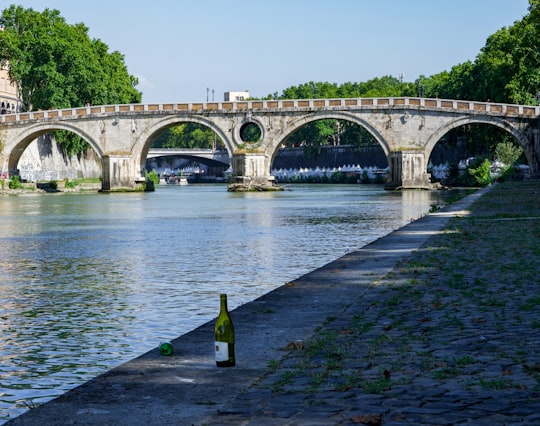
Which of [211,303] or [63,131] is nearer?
[211,303]

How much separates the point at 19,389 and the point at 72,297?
5189mm

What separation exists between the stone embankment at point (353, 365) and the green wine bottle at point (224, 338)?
0.28ft

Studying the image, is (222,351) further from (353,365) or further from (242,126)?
(242,126)

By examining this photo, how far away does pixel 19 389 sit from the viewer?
664 centimetres

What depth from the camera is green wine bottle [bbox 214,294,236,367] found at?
5883mm

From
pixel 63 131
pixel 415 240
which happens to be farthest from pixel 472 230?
pixel 63 131

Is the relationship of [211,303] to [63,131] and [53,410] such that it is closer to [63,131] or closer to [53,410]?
[53,410]

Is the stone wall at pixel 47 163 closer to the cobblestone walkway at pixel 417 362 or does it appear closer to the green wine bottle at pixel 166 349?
the cobblestone walkway at pixel 417 362

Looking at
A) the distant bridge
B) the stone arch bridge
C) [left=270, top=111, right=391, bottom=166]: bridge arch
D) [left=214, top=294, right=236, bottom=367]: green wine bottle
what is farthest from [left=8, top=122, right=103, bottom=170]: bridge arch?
[left=214, top=294, right=236, bottom=367]: green wine bottle

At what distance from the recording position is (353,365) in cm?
600

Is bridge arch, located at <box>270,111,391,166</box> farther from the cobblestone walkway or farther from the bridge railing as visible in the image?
the cobblestone walkway

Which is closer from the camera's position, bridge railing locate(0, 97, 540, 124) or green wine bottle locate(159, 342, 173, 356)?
green wine bottle locate(159, 342, 173, 356)

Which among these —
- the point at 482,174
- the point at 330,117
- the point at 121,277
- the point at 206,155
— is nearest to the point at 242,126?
the point at 330,117

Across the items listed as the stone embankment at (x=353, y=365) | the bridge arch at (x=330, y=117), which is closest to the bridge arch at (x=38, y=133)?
the bridge arch at (x=330, y=117)
